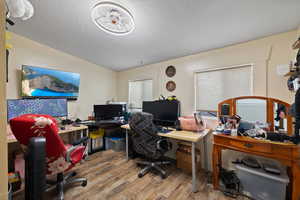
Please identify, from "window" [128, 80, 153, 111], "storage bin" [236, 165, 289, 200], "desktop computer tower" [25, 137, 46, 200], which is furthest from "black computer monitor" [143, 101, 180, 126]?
"desktop computer tower" [25, 137, 46, 200]

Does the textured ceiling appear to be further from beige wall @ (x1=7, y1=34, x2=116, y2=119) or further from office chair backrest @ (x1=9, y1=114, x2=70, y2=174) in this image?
office chair backrest @ (x1=9, y1=114, x2=70, y2=174)

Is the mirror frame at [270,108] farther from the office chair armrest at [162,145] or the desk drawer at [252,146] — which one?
the office chair armrest at [162,145]

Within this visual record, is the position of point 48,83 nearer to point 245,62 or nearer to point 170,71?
point 170,71

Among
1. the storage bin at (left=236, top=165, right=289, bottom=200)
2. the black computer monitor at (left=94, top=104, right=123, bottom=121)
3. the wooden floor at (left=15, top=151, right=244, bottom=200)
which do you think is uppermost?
the black computer monitor at (left=94, top=104, right=123, bottom=121)

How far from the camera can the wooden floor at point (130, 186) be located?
1530mm

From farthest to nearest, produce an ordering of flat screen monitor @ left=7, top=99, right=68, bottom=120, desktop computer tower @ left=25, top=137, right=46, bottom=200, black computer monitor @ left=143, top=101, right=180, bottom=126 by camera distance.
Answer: black computer monitor @ left=143, top=101, right=180, bottom=126
flat screen monitor @ left=7, top=99, right=68, bottom=120
desktop computer tower @ left=25, top=137, right=46, bottom=200

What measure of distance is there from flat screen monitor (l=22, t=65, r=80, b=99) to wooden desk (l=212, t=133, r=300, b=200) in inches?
120

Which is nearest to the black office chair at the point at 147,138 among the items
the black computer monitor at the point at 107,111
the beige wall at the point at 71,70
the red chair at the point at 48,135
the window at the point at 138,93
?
the red chair at the point at 48,135

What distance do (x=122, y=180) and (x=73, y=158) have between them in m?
0.82

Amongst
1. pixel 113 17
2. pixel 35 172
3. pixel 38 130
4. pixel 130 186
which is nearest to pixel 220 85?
pixel 113 17

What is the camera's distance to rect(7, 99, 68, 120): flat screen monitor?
1.93m

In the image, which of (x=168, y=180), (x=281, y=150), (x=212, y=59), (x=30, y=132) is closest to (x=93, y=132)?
(x=30, y=132)

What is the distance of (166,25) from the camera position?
1.64 meters

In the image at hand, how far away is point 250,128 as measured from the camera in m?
1.61
